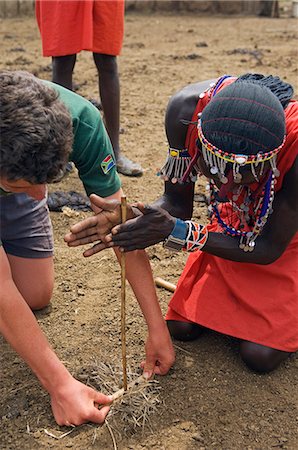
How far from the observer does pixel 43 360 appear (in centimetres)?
178

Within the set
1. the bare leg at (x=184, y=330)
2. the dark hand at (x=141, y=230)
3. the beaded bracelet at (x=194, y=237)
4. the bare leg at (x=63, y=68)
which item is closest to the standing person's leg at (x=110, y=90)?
the bare leg at (x=63, y=68)

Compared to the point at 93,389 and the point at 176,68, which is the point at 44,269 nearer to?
the point at 93,389

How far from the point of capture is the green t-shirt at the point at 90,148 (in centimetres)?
186

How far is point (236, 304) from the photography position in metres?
2.24

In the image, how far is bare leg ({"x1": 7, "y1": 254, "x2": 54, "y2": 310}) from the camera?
236 centimetres

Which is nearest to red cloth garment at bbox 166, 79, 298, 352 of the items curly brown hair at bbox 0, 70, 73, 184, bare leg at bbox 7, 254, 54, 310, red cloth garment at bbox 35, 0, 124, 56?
bare leg at bbox 7, 254, 54, 310

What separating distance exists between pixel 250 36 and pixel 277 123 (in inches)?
238

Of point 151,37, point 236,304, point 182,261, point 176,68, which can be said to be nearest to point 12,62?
point 176,68

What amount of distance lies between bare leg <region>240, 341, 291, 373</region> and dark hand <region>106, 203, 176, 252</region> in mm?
557

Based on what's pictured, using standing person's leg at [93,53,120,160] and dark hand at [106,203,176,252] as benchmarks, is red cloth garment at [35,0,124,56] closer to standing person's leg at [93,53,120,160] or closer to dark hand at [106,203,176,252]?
standing person's leg at [93,53,120,160]

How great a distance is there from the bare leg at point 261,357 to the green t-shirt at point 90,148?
2.27 ft

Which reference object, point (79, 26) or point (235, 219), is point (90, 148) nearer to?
point (235, 219)

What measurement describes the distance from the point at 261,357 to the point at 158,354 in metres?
0.34

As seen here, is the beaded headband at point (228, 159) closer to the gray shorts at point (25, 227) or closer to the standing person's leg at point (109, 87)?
the gray shorts at point (25, 227)
